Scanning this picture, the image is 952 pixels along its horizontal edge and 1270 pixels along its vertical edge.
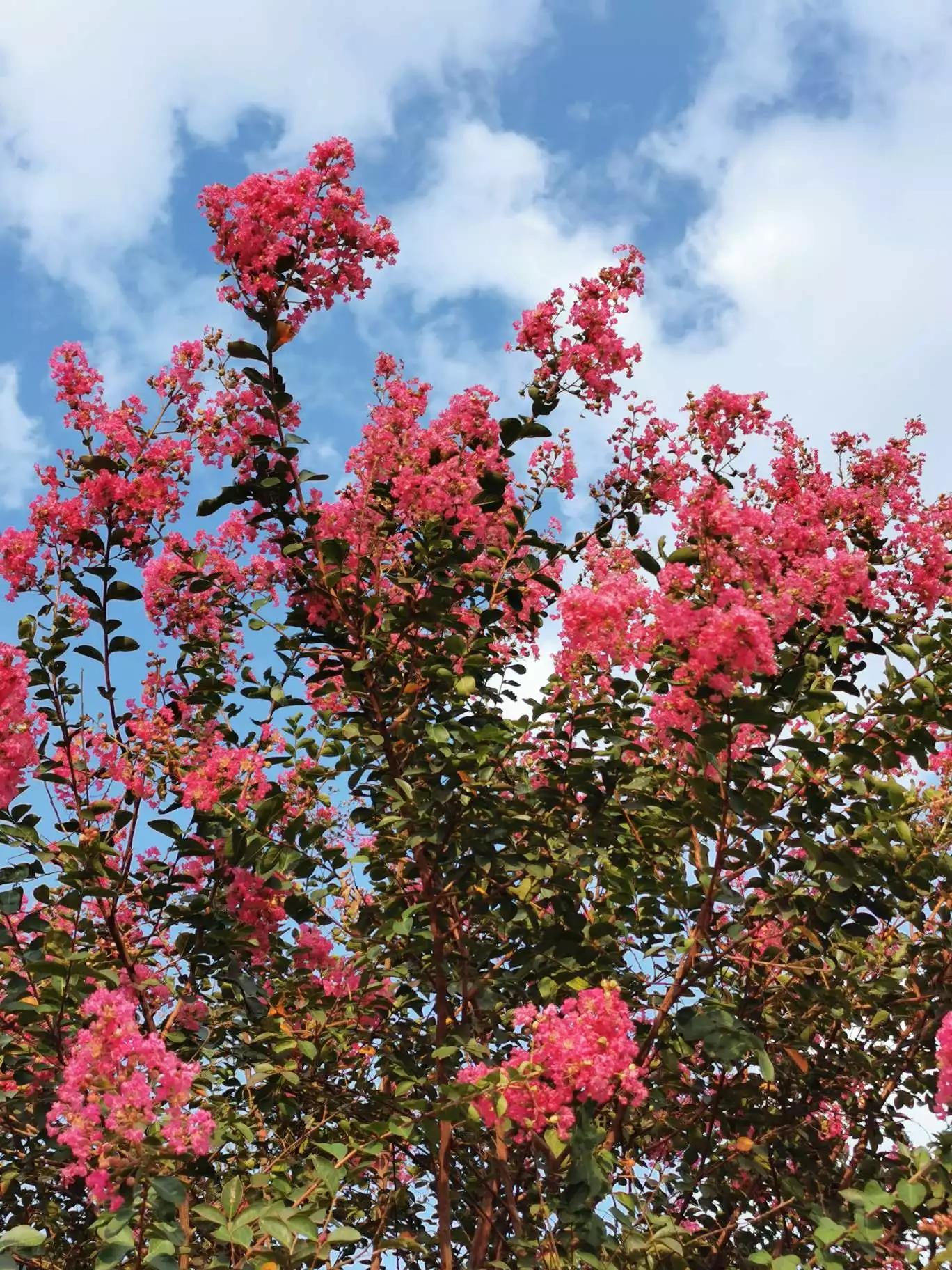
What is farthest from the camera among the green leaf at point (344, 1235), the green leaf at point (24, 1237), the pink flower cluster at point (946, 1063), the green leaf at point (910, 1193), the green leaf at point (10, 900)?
the green leaf at point (10, 900)

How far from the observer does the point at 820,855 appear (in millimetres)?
4133

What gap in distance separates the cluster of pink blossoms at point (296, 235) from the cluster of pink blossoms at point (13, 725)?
1.59 m

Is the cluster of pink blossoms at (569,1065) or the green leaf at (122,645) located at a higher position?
the green leaf at (122,645)

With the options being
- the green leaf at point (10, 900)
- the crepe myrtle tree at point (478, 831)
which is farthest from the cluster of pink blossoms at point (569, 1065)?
the green leaf at point (10, 900)

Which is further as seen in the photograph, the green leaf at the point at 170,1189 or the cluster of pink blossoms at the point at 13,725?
the cluster of pink blossoms at the point at 13,725

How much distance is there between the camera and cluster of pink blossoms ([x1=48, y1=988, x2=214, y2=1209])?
10.4 feet

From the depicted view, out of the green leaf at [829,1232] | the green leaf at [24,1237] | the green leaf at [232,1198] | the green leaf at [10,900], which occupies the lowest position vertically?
the green leaf at [829,1232]

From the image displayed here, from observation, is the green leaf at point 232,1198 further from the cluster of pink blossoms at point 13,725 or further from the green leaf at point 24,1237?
the cluster of pink blossoms at point 13,725

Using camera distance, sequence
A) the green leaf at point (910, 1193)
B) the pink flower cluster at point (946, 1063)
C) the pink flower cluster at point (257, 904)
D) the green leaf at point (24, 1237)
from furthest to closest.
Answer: the pink flower cluster at point (257, 904) → the pink flower cluster at point (946, 1063) → the green leaf at point (910, 1193) → the green leaf at point (24, 1237)

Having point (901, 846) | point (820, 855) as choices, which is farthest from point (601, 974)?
point (901, 846)

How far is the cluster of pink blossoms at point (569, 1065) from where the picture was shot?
11.5 ft

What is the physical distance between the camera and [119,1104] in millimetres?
3146

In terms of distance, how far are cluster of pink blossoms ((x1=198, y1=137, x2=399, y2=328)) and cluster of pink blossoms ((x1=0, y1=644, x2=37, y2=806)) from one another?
1.59m

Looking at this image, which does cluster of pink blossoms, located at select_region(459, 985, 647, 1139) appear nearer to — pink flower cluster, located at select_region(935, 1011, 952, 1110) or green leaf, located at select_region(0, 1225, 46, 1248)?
pink flower cluster, located at select_region(935, 1011, 952, 1110)
